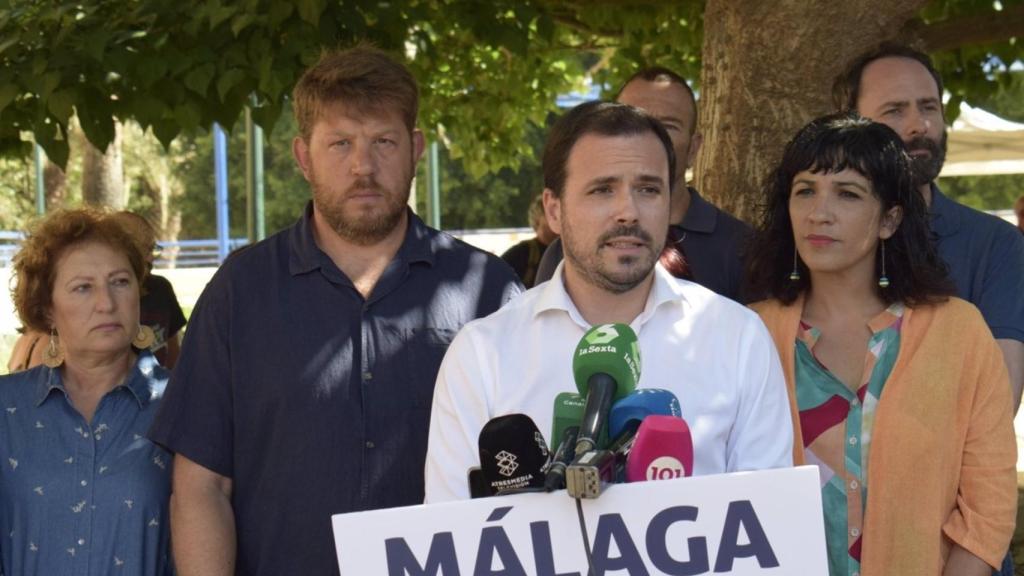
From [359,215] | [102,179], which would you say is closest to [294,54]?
[359,215]

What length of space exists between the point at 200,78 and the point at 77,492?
8.21ft

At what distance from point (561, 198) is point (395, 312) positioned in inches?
27.6

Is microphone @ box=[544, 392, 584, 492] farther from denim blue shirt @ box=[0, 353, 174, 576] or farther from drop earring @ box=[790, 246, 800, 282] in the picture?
denim blue shirt @ box=[0, 353, 174, 576]

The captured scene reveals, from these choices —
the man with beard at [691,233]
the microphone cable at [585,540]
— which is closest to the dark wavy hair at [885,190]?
the man with beard at [691,233]

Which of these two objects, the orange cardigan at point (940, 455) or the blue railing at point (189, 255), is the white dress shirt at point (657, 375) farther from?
the blue railing at point (189, 255)

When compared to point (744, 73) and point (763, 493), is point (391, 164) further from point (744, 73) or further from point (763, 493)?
point (744, 73)

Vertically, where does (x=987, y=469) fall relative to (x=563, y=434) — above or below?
below

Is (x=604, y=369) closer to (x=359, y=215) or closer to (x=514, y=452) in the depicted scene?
(x=514, y=452)

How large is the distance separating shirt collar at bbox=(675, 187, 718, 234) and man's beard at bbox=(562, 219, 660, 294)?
1.50m

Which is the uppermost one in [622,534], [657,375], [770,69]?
[770,69]

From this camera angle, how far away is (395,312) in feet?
12.1

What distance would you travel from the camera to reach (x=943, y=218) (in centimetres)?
407

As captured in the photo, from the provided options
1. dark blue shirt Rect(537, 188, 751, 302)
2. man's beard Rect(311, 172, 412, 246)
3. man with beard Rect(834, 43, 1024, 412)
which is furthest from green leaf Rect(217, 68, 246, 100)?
man with beard Rect(834, 43, 1024, 412)

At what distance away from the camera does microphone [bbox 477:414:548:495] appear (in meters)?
2.36
